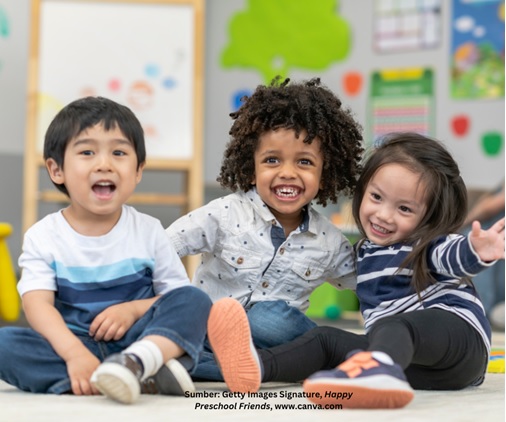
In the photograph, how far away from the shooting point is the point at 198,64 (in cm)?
344

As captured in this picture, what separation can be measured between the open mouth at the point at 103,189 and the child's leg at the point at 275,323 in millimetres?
321

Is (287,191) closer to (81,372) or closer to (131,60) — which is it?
(81,372)

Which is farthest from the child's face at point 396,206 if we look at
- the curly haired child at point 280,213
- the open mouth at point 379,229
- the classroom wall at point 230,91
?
the classroom wall at point 230,91

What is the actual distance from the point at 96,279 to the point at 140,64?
237 cm

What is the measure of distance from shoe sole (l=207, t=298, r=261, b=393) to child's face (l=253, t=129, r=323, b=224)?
12.6 inches

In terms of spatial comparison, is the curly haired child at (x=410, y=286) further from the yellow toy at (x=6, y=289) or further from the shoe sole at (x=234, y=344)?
the yellow toy at (x=6, y=289)

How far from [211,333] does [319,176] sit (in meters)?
0.41

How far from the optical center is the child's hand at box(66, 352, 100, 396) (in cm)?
106

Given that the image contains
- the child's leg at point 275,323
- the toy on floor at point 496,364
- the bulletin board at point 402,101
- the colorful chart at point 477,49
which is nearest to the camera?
the child's leg at point 275,323

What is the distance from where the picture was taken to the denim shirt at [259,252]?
141cm

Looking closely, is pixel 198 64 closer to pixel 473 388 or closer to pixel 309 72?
pixel 309 72

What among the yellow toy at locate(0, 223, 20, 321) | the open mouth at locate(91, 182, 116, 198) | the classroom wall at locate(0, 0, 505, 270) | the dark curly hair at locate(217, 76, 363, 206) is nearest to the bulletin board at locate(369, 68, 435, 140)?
the classroom wall at locate(0, 0, 505, 270)

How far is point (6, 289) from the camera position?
9.18 ft

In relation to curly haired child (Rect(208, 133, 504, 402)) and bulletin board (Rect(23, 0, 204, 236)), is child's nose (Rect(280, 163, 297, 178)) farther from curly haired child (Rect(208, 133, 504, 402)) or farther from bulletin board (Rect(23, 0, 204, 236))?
bulletin board (Rect(23, 0, 204, 236))
